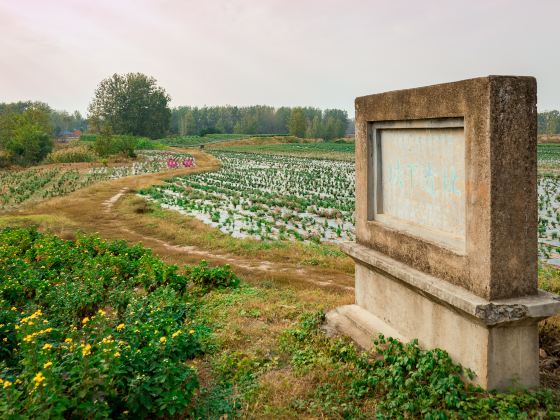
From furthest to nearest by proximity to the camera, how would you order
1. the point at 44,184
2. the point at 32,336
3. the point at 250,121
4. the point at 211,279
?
1. the point at 250,121
2. the point at 44,184
3. the point at 211,279
4. the point at 32,336

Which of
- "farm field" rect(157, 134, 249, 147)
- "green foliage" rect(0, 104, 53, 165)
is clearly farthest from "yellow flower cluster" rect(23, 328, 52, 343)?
"farm field" rect(157, 134, 249, 147)

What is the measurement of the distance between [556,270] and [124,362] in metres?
9.46

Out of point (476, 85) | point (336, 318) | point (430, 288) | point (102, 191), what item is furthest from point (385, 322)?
point (102, 191)

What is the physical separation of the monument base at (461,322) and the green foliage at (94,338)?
2236mm

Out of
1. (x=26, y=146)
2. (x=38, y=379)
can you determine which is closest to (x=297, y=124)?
(x=26, y=146)

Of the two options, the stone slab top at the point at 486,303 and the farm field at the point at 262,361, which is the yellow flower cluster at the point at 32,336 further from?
the stone slab top at the point at 486,303

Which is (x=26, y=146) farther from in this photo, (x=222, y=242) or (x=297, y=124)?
(x=297, y=124)

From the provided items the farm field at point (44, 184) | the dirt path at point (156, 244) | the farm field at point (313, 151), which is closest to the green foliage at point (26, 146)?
the farm field at point (44, 184)

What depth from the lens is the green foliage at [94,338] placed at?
154 inches

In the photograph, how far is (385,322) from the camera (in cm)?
585

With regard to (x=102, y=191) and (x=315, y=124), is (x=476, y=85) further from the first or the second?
(x=315, y=124)

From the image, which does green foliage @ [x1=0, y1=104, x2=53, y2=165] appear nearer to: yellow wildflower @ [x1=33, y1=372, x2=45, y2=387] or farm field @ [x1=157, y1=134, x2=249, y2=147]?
farm field @ [x1=157, y1=134, x2=249, y2=147]

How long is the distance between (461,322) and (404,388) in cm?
80

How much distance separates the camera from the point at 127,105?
88875 millimetres
